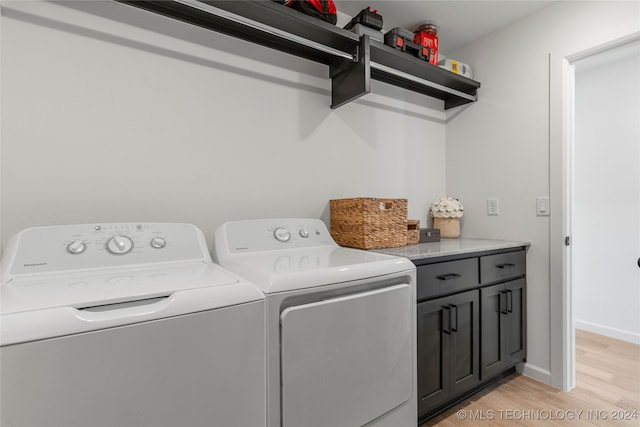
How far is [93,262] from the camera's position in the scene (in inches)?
44.4

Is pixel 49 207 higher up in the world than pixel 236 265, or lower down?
higher up

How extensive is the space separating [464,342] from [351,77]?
1.59 metres

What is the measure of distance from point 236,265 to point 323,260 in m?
0.35

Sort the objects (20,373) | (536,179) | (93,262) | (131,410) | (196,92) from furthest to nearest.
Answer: (536,179) < (196,92) < (93,262) < (131,410) < (20,373)

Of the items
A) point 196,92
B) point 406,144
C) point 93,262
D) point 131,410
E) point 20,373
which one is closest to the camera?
point 20,373

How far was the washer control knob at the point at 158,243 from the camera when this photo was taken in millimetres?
1253

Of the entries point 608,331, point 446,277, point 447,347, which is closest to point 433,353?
point 447,347

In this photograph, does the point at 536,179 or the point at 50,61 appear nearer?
the point at 50,61

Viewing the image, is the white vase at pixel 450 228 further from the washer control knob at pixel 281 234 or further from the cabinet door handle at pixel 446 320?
the washer control knob at pixel 281 234

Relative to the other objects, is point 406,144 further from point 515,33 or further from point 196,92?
point 196,92

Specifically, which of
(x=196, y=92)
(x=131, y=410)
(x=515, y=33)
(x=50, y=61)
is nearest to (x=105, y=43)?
(x=50, y=61)

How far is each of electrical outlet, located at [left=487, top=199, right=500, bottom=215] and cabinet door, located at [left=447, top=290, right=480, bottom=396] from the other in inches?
31.3

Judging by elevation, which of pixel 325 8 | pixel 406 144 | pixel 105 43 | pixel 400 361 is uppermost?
pixel 325 8

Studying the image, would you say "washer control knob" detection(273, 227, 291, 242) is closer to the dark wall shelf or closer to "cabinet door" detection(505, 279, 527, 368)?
the dark wall shelf
